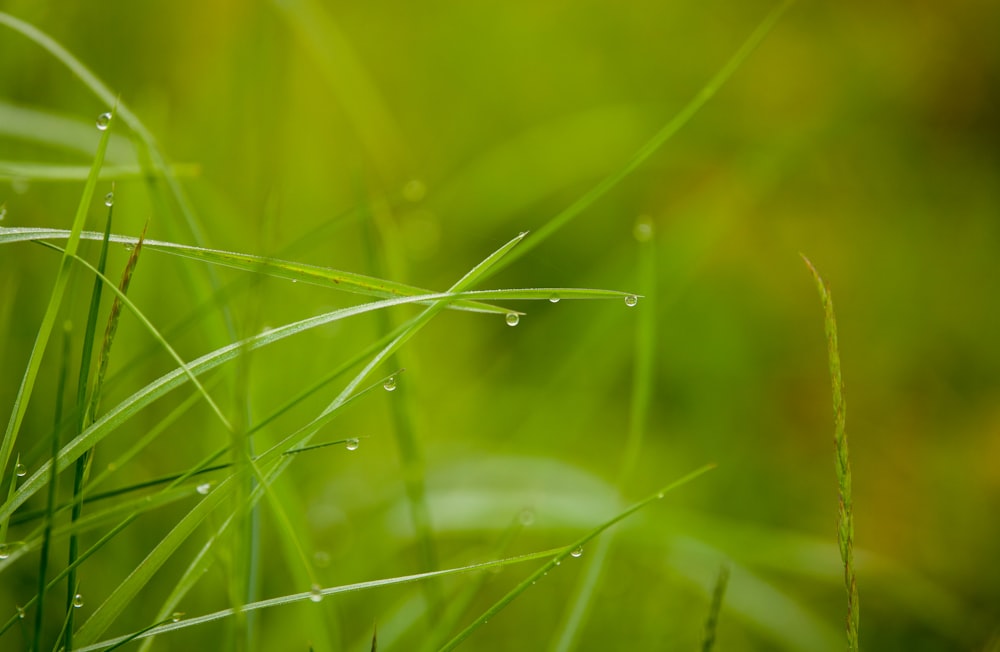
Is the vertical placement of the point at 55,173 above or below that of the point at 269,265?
above

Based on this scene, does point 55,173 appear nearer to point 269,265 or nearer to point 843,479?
point 269,265

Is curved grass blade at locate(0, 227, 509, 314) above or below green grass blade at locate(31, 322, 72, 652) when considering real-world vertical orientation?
above

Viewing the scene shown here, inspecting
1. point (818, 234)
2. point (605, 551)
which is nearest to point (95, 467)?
point (605, 551)

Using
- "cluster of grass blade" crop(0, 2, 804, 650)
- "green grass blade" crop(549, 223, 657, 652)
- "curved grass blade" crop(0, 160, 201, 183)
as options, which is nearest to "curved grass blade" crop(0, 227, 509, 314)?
"cluster of grass blade" crop(0, 2, 804, 650)

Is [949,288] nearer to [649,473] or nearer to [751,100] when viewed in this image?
[751,100]

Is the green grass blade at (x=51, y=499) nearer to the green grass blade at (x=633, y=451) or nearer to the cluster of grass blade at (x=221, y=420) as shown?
the cluster of grass blade at (x=221, y=420)

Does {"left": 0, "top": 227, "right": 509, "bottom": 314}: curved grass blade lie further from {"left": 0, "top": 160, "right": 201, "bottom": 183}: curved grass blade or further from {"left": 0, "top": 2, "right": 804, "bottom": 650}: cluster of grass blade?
{"left": 0, "top": 160, "right": 201, "bottom": 183}: curved grass blade

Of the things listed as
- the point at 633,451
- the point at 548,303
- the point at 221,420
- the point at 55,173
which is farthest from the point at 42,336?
the point at 548,303

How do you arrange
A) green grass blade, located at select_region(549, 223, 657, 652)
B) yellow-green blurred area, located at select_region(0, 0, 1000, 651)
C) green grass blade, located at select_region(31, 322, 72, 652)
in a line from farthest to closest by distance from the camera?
1. yellow-green blurred area, located at select_region(0, 0, 1000, 651)
2. green grass blade, located at select_region(549, 223, 657, 652)
3. green grass blade, located at select_region(31, 322, 72, 652)
